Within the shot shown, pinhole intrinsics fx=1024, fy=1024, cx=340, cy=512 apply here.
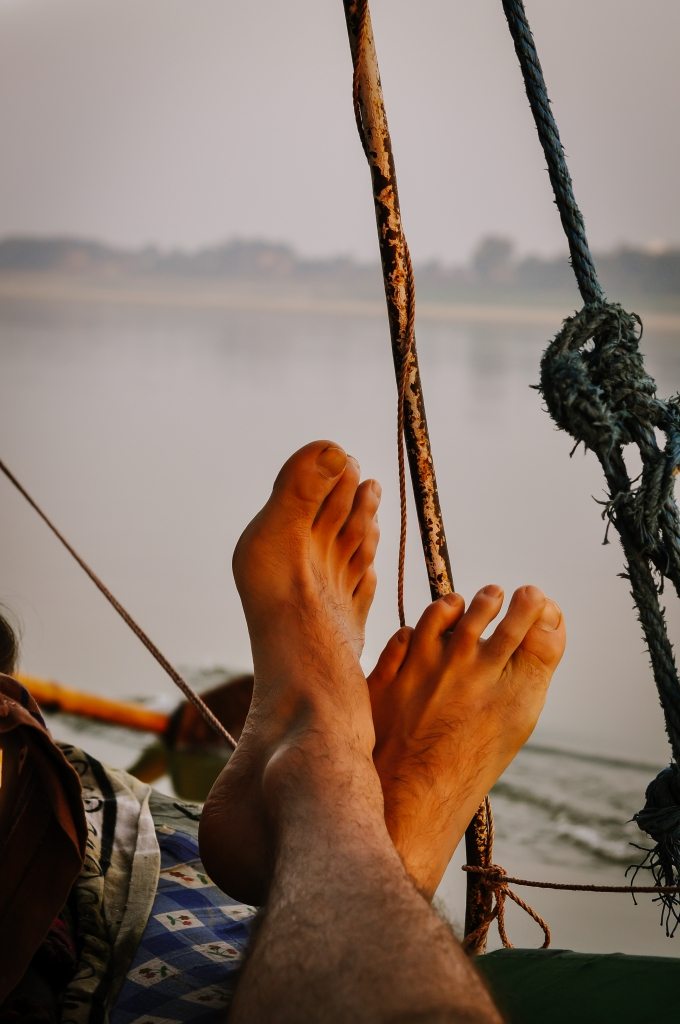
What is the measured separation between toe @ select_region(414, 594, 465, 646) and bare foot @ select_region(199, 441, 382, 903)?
0.21 ft

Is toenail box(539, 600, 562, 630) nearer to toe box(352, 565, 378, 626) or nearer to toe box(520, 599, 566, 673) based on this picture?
toe box(520, 599, 566, 673)

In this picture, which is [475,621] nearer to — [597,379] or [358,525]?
[358,525]

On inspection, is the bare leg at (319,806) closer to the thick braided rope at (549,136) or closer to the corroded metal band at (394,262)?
the corroded metal band at (394,262)

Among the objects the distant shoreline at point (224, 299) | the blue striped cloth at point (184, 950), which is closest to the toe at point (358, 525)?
the blue striped cloth at point (184, 950)

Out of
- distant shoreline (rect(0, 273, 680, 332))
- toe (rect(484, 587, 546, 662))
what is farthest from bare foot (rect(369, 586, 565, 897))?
distant shoreline (rect(0, 273, 680, 332))

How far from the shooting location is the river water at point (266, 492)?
81.7 inches

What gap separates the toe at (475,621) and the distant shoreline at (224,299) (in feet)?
7.28

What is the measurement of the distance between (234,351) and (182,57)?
90 centimetres

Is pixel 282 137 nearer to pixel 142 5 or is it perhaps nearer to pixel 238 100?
pixel 238 100

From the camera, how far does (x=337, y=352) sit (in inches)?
131

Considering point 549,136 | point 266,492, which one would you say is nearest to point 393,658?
point 549,136

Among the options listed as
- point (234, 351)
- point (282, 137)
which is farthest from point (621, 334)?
point (234, 351)

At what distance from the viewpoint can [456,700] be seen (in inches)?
36.1

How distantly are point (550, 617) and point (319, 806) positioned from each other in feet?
1.30
